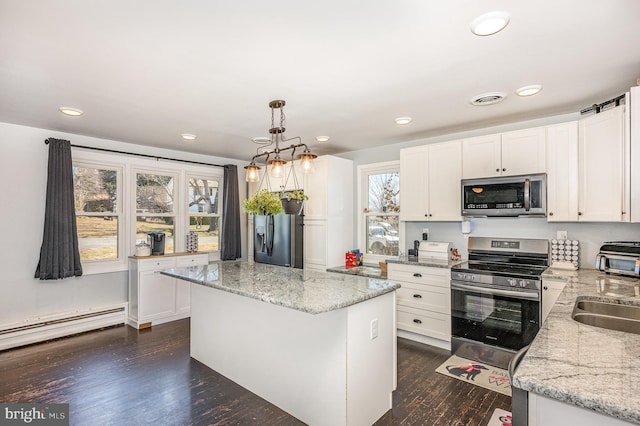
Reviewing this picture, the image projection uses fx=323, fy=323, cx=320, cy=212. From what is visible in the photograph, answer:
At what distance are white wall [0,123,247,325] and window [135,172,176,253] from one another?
95 cm

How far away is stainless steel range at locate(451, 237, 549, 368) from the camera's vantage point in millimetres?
2912

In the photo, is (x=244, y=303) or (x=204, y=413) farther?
(x=244, y=303)

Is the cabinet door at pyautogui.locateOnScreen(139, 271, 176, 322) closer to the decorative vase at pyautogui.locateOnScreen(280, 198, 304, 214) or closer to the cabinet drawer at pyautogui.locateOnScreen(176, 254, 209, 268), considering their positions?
the cabinet drawer at pyautogui.locateOnScreen(176, 254, 209, 268)

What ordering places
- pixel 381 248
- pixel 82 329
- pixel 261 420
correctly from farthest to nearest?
pixel 381 248 < pixel 82 329 < pixel 261 420

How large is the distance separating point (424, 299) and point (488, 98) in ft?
7.04

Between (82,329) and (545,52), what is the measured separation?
5.44m

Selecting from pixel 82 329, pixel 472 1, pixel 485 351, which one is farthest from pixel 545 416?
pixel 82 329

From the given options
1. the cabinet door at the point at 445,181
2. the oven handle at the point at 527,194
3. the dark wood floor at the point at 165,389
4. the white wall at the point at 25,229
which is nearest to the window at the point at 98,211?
the white wall at the point at 25,229

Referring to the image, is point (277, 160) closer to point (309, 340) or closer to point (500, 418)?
point (309, 340)

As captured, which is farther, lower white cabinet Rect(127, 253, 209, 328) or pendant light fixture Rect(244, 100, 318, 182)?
lower white cabinet Rect(127, 253, 209, 328)

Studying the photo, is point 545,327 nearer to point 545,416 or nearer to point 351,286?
A: point 545,416

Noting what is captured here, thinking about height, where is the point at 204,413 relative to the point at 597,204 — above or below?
below

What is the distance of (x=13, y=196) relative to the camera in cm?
368

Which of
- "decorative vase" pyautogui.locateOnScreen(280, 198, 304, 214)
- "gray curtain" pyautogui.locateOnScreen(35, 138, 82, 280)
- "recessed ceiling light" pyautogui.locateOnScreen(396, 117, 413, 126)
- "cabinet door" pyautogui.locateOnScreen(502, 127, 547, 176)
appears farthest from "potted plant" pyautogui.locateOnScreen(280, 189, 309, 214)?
"gray curtain" pyautogui.locateOnScreen(35, 138, 82, 280)
